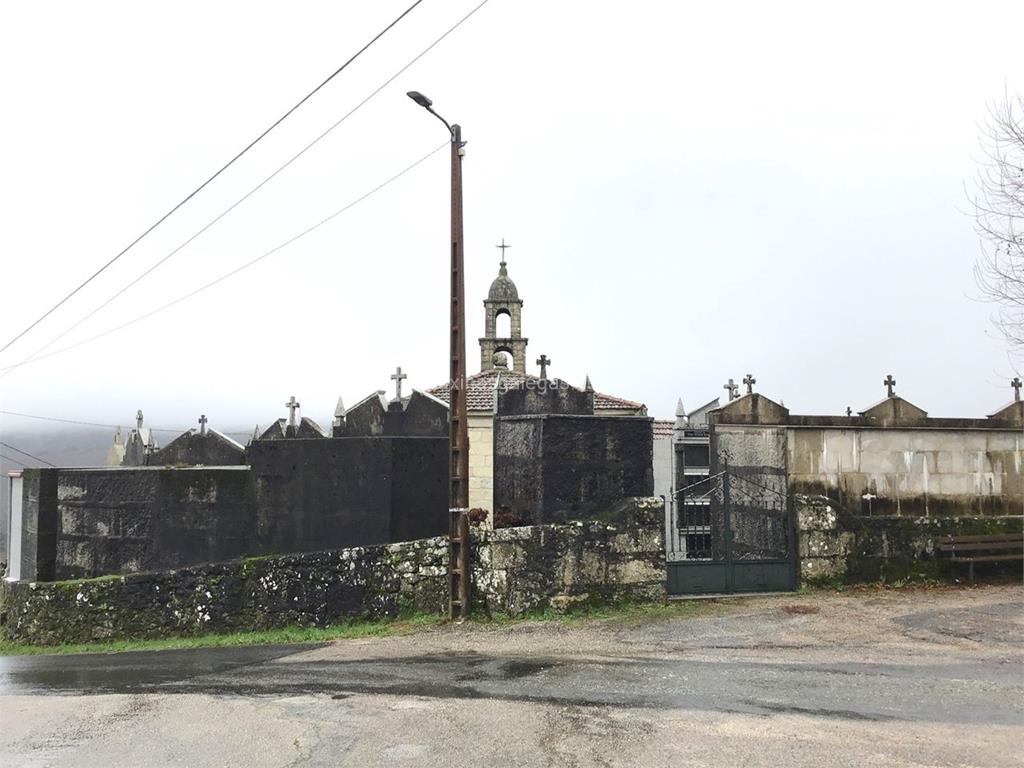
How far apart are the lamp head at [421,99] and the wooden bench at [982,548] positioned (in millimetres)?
9561

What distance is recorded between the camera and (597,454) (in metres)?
12.3

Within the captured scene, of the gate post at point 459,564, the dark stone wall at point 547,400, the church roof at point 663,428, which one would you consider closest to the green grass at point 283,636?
the gate post at point 459,564

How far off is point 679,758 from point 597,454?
21.7 ft

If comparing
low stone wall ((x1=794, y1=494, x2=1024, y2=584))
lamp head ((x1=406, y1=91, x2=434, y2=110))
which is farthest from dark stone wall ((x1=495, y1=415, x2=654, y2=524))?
lamp head ((x1=406, y1=91, x2=434, y2=110))

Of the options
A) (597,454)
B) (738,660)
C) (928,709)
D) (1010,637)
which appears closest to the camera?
(928,709)

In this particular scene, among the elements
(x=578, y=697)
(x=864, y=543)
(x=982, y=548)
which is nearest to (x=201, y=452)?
(x=578, y=697)

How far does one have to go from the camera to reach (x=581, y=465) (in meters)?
12.3

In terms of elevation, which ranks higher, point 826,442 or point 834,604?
point 826,442

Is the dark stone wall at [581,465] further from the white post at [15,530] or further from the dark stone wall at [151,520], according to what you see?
the white post at [15,530]

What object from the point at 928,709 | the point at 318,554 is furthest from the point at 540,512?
the point at 928,709

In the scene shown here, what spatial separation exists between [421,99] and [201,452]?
8887 mm

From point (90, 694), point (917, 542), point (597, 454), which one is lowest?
point (90, 694)

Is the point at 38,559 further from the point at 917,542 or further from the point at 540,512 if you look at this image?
the point at 917,542

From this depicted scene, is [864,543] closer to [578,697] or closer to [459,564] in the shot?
[459,564]
